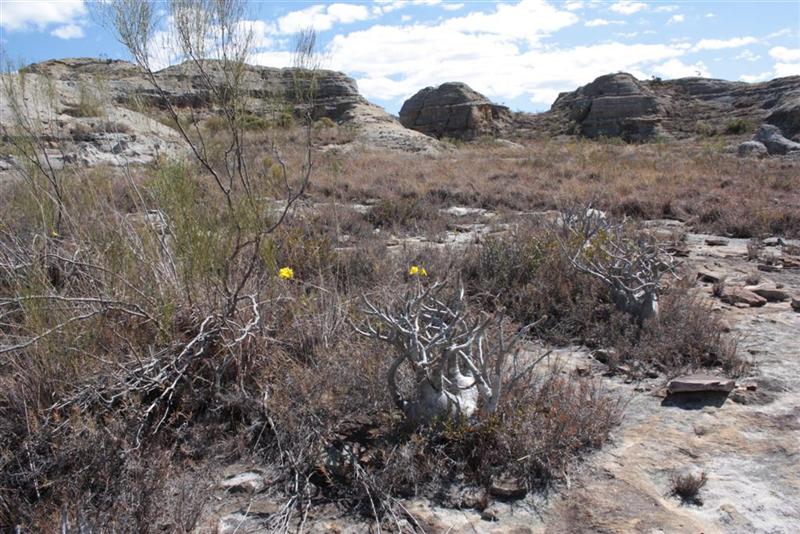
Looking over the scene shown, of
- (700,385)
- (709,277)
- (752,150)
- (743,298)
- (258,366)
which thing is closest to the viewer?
(258,366)

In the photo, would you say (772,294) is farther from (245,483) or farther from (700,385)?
(245,483)

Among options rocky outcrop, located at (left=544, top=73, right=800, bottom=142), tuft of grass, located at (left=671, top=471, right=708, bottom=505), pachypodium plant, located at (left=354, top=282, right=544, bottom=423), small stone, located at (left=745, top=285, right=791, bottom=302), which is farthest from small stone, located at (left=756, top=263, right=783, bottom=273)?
rocky outcrop, located at (left=544, top=73, right=800, bottom=142)

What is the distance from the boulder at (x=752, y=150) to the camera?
17.1 metres

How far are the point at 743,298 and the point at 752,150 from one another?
50.5ft

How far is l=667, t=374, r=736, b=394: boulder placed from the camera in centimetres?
312

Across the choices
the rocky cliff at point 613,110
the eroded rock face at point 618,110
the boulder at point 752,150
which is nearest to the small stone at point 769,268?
the boulder at point 752,150

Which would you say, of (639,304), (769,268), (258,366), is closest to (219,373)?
(258,366)

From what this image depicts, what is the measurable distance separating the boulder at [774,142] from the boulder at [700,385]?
1733cm

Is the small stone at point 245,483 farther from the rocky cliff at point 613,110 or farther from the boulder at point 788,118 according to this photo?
the rocky cliff at point 613,110

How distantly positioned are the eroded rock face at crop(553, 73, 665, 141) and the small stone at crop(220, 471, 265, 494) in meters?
36.3

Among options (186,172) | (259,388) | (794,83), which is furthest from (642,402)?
(794,83)

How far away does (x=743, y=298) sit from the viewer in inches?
179

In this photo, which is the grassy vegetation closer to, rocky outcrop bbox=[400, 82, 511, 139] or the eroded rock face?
rocky outcrop bbox=[400, 82, 511, 139]

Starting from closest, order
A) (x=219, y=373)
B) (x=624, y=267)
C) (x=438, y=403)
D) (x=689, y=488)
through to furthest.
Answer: (x=689, y=488)
(x=438, y=403)
(x=219, y=373)
(x=624, y=267)
